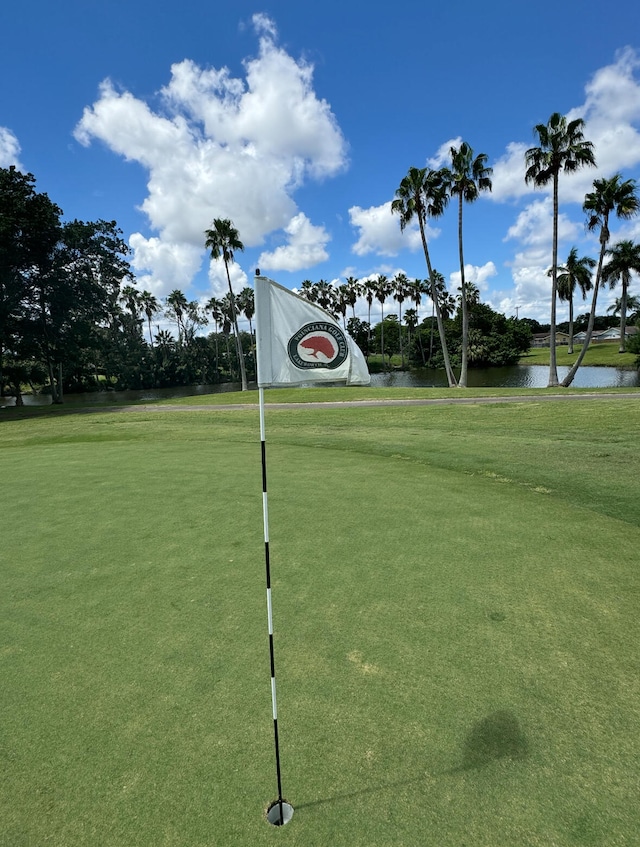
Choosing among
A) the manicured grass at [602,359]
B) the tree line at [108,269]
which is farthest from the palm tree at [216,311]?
the manicured grass at [602,359]

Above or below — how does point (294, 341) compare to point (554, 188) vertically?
below

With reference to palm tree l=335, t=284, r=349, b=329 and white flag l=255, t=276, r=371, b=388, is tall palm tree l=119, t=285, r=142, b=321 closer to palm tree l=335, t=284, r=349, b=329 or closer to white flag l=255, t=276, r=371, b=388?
palm tree l=335, t=284, r=349, b=329

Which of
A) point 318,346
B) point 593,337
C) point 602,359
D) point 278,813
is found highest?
point 593,337

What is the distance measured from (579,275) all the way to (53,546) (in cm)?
6048

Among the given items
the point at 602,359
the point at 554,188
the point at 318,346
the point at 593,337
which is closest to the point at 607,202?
the point at 554,188

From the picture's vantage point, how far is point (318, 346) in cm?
336

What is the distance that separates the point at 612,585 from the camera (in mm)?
4309

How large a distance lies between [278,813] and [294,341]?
8.93ft

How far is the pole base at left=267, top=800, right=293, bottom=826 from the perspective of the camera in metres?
2.22

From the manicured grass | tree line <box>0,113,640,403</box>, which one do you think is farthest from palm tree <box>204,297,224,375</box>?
the manicured grass

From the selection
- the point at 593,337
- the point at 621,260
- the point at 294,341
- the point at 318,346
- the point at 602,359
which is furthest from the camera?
the point at 593,337

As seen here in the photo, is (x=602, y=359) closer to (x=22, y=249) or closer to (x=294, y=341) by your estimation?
(x=22, y=249)

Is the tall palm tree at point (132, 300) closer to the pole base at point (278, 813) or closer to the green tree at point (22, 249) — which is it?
the green tree at point (22, 249)

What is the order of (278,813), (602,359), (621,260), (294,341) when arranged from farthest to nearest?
(602,359) → (621,260) → (294,341) → (278,813)
